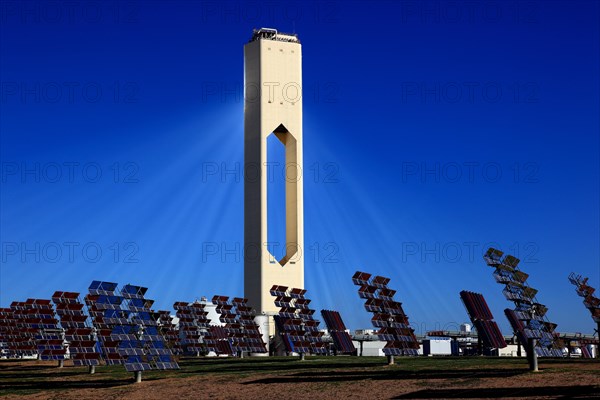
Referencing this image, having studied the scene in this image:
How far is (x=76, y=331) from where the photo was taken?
2231 inches

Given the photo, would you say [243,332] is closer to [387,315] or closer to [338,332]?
[338,332]

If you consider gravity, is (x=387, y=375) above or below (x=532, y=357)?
below

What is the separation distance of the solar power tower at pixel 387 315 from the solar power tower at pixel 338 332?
2538 centimetres

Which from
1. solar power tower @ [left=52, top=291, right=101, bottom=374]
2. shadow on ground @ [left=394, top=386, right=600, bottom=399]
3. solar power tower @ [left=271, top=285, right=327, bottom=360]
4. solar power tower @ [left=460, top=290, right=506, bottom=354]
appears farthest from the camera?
solar power tower @ [left=460, top=290, right=506, bottom=354]

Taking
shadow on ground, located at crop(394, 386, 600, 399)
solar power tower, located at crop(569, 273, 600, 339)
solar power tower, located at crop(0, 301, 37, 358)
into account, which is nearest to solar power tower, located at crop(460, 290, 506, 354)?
solar power tower, located at crop(569, 273, 600, 339)

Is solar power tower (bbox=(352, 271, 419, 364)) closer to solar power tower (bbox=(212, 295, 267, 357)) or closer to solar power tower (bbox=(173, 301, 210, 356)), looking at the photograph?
solar power tower (bbox=(212, 295, 267, 357))

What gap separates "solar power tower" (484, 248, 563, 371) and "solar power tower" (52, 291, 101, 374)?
27497mm

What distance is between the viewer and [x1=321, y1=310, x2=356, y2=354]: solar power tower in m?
75.4

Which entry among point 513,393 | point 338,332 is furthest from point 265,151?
point 513,393

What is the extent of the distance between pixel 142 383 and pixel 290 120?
58934mm

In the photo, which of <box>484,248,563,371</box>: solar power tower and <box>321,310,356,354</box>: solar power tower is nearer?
<box>484,248,563,371</box>: solar power tower

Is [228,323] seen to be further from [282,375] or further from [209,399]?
[209,399]

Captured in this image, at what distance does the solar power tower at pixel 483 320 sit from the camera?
6438 cm

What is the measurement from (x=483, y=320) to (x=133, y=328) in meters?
32.9
